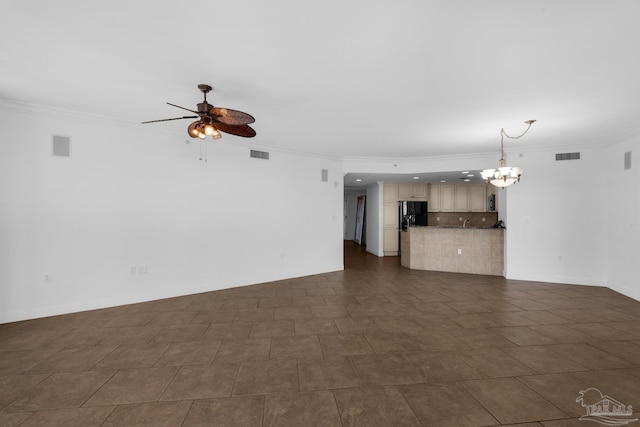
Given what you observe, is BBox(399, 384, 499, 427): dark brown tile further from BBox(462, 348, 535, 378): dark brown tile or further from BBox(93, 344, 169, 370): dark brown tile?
BBox(93, 344, 169, 370): dark brown tile

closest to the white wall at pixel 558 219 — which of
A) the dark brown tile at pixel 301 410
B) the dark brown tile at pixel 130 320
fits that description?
the dark brown tile at pixel 301 410

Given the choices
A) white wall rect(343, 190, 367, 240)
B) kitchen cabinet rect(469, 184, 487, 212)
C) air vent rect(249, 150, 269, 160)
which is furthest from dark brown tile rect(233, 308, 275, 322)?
white wall rect(343, 190, 367, 240)

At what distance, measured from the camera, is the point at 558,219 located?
5.93 meters

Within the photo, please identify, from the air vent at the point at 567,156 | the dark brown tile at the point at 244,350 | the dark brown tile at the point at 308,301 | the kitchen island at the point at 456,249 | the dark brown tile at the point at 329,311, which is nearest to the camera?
the dark brown tile at the point at 244,350

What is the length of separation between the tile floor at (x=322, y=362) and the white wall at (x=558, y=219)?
48.6 inches

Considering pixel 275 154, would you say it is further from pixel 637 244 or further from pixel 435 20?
pixel 637 244

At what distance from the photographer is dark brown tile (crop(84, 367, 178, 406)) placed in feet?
7.20

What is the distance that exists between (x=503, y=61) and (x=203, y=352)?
4090mm

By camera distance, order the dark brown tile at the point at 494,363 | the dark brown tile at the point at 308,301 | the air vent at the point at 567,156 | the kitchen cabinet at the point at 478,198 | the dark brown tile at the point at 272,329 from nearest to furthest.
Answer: the dark brown tile at the point at 494,363, the dark brown tile at the point at 272,329, the dark brown tile at the point at 308,301, the air vent at the point at 567,156, the kitchen cabinet at the point at 478,198

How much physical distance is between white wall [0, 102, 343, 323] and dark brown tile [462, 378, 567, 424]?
4.39 m

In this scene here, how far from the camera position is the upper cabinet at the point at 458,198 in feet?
30.7

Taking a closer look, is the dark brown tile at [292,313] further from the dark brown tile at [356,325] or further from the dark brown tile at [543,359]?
the dark brown tile at [543,359]

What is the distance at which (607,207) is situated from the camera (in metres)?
5.54

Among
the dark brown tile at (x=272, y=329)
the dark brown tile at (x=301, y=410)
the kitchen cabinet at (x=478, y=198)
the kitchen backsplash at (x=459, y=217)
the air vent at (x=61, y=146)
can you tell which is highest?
the air vent at (x=61, y=146)
